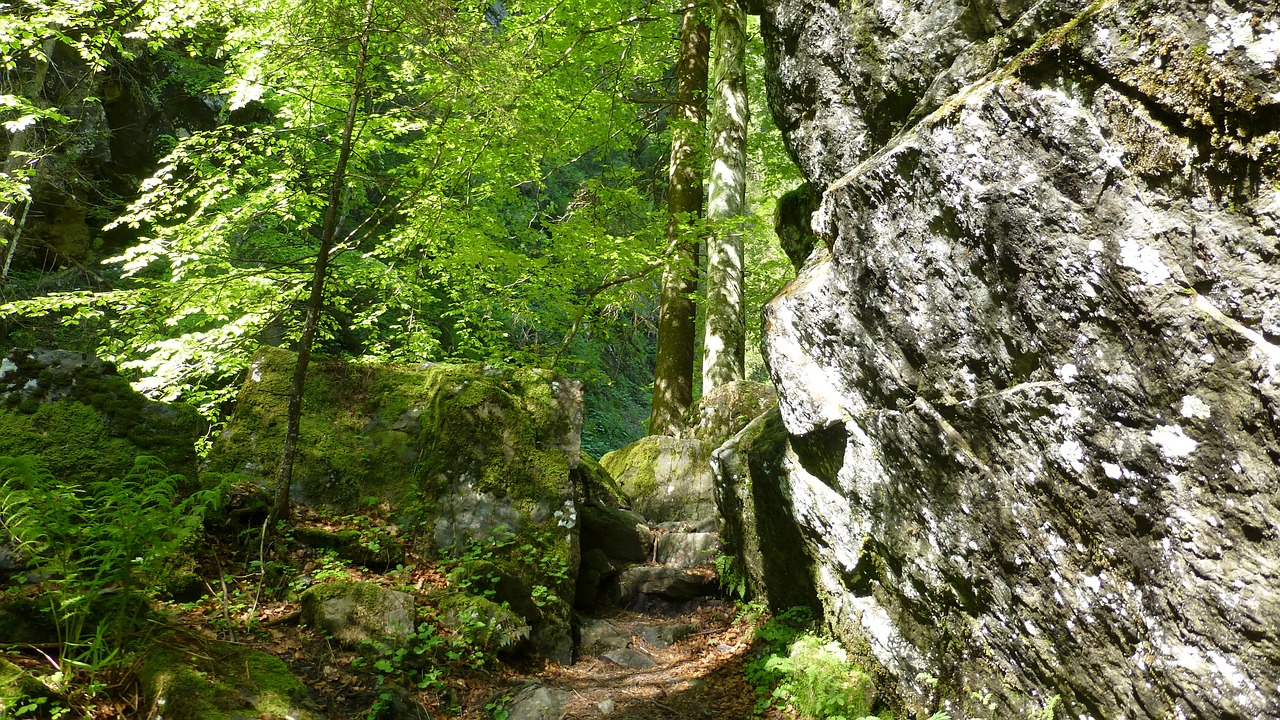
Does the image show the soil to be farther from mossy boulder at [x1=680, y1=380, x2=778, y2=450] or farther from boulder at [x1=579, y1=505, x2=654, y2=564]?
mossy boulder at [x1=680, y1=380, x2=778, y2=450]

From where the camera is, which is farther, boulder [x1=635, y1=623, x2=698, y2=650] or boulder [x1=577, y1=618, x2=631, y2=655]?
boulder [x1=635, y1=623, x2=698, y2=650]

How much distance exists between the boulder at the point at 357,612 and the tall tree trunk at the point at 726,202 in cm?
620

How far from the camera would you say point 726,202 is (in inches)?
416

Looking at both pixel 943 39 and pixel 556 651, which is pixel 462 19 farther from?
pixel 556 651

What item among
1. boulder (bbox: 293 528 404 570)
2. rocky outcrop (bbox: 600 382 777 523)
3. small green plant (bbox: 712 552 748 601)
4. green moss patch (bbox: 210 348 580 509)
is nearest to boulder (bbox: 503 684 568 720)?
boulder (bbox: 293 528 404 570)

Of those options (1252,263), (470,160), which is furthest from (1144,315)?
(470,160)

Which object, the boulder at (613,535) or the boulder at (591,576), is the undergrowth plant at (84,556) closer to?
the boulder at (591,576)

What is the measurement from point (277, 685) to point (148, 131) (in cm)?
1703

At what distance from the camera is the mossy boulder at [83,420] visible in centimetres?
482

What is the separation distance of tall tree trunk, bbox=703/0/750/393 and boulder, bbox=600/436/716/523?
119 centimetres

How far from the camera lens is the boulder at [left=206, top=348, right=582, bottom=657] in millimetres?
6125

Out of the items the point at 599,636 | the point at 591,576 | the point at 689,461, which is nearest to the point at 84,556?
the point at 599,636

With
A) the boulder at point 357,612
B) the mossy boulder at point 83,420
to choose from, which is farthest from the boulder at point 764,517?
the mossy boulder at point 83,420

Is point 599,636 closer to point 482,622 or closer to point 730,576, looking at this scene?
point 482,622
